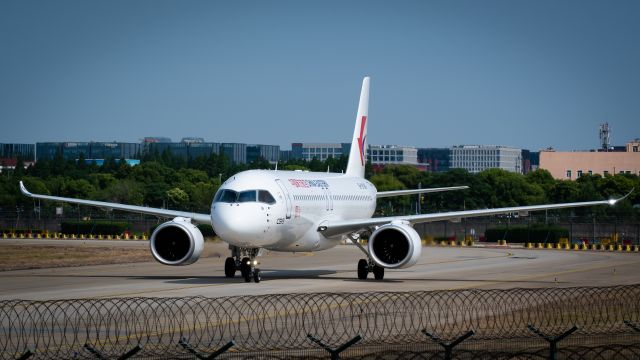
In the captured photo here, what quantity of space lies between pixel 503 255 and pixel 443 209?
3579 inches

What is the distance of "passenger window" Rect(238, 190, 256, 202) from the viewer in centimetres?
3944

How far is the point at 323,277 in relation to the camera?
4516 cm

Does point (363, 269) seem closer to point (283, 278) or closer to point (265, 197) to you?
point (283, 278)

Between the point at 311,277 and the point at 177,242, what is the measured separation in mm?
6077

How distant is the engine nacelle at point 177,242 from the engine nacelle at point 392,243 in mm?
6420

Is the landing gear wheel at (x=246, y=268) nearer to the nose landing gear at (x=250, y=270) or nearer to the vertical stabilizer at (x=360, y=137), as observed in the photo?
the nose landing gear at (x=250, y=270)

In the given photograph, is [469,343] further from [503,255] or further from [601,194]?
[601,194]

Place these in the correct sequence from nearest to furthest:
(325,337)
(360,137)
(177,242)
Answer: (325,337), (177,242), (360,137)

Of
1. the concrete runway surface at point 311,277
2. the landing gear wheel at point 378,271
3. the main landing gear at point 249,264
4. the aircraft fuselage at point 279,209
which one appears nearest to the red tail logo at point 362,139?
the concrete runway surface at point 311,277

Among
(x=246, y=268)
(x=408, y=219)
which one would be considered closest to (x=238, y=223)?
(x=246, y=268)

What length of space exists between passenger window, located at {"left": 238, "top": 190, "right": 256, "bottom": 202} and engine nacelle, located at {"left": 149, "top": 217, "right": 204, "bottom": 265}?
9.21 ft

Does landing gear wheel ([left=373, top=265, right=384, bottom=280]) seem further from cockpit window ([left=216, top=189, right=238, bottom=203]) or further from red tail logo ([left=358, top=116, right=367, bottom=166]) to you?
→ red tail logo ([left=358, top=116, right=367, bottom=166])

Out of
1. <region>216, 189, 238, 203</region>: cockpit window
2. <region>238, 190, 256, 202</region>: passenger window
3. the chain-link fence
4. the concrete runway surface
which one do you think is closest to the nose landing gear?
the concrete runway surface

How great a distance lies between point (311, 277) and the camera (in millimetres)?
45312
